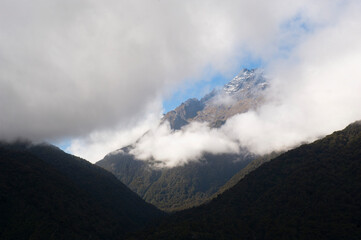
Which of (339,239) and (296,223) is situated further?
(296,223)

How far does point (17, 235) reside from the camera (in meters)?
200

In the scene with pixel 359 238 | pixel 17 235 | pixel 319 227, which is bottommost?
pixel 359 238

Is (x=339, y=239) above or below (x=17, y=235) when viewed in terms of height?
below

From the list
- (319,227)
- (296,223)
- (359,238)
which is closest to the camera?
(359,238)

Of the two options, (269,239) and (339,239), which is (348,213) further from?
(269,239)

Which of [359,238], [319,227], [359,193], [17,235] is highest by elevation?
[17,235]

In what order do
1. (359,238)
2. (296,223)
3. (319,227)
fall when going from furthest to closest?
1. (296,223)
2. (319,227)
3. (359,238)

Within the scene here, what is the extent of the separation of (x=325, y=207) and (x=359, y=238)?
33.4m

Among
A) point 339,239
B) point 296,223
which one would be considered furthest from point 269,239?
point 339,239

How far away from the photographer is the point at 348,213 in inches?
7416

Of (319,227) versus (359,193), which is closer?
(319,227)

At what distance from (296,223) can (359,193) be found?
2068 inches

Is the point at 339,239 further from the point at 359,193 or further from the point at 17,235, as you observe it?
the point at 17,235

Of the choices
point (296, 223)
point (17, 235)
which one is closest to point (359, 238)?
point (296, 223)
